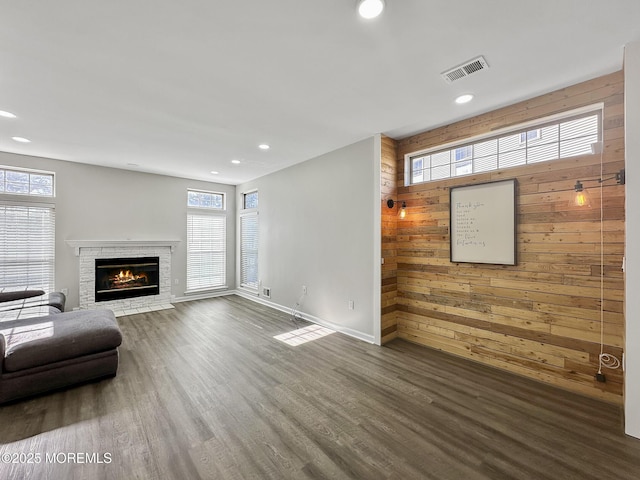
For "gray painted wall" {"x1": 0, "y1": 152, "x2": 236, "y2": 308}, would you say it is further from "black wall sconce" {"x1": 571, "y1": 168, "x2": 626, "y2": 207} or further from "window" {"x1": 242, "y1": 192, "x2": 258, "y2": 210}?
"black wall sconce" {"x1": 571, "y1": 168, "x2": 626, "y2": 207}

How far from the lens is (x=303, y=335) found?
407cm

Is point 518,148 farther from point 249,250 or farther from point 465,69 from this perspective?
point 249,250

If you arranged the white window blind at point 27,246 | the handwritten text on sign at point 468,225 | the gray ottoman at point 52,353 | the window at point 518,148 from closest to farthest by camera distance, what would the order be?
the gray ottoman at point 52,353
the window at point 518,148
the handwritten text on sign at point 468,225
the white window blind at point 27,246

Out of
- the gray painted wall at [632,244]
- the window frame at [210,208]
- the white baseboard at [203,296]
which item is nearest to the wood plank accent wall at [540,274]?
the gray painted wall at [632,244]

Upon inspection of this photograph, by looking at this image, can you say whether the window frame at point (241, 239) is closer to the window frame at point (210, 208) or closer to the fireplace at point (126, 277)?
the window frame at point (210, 208)

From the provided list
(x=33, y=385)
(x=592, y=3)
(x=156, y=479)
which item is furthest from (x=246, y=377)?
(x=592, y=3)

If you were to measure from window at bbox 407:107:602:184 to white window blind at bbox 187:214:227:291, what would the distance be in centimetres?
509

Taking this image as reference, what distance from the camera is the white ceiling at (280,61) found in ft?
Answer: 5.60

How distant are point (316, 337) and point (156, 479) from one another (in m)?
2.54

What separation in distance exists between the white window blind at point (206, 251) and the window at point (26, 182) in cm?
242

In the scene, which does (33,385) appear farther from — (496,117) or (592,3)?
(496,117)

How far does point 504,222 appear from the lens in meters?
2.96

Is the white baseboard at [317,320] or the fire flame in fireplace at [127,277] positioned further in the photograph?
the fire flame in fireplace at [127,277]

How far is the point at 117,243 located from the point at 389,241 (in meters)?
5.30
